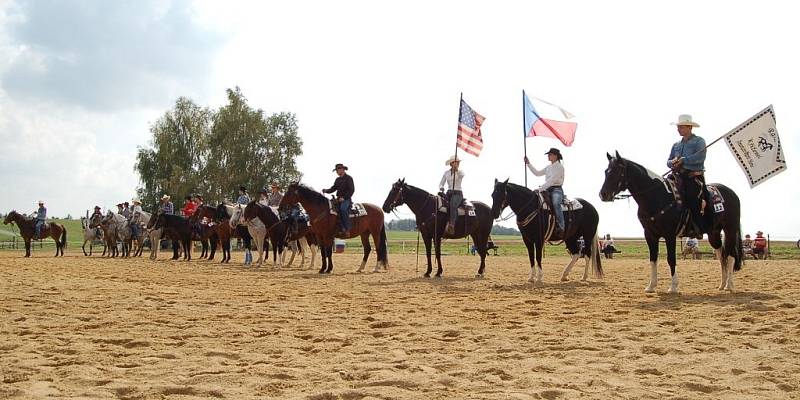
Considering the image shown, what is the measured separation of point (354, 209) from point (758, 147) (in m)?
11.1

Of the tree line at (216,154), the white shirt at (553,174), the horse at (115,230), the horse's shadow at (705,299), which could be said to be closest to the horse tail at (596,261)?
the white shirt at (553,174)

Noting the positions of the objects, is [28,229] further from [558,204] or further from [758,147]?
[758,147]

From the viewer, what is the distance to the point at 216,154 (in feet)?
180

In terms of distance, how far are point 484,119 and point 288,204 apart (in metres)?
6.48

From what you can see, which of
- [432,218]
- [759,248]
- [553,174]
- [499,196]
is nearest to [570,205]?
[553,174]

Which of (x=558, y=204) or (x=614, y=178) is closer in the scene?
(x=614, y=178)

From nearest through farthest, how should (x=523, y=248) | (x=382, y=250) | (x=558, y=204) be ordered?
(x=558, y=204)
(x=382, y=250)
(x=523, y=248)

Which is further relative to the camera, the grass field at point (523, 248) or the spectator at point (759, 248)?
the grass field at point (523, 248)

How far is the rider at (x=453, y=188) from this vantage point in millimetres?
17016

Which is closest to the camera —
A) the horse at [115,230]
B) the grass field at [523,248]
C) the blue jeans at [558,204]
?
the blue jeans at [558,204]

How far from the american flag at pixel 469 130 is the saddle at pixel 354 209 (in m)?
3.54

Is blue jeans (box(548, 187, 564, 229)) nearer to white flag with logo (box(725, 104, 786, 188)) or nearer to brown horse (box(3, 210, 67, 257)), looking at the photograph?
white flag with logo (box(725, 104, 786, 188))

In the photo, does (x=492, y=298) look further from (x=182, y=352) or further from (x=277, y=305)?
(x=182, y=352)

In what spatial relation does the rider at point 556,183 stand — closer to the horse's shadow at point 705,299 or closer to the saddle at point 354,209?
the horse's shadow at point 705,299
